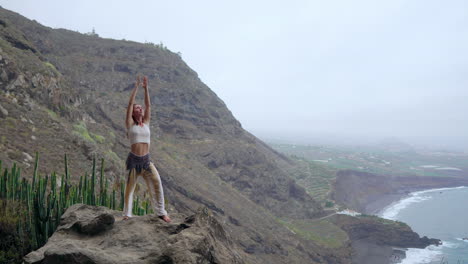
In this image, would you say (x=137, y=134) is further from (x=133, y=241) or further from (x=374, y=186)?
(x=374, y=186)

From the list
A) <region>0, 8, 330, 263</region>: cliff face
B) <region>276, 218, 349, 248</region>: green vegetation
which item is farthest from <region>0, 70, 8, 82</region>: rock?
<region>276, 218, 349, 248</region>: green vegetation

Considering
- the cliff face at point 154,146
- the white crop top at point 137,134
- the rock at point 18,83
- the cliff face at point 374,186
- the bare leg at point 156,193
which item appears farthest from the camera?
the cliff face at point 374,186

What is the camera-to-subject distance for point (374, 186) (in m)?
86.8

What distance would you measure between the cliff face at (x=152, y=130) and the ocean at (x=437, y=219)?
15213 mm

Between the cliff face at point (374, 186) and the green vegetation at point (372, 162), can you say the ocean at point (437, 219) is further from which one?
the green vegetation at point (372, 162)

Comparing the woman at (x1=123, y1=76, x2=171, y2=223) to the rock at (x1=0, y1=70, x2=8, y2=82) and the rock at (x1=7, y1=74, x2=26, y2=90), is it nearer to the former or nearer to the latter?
the rock at (x1=7, y1=74, x2=26, y2=90)

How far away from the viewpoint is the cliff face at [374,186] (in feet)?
227

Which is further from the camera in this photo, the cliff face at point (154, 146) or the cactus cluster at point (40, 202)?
the cactus cluster at point (40, 202)

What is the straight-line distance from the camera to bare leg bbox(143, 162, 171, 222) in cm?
664

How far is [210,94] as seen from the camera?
60031mm

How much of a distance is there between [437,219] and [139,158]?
71485 mm

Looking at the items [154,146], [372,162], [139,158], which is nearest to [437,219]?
[154,146]

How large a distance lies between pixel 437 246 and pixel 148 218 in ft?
173

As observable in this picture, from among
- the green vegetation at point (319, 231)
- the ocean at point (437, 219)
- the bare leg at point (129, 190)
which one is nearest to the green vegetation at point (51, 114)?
the bare leg at point (129, 190)
